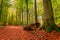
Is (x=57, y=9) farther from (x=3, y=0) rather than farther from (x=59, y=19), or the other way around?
(x=3, y=0)

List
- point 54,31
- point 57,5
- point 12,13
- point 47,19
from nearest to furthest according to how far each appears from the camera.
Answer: point 54,31 → point 47,19 → point 57,5 → point 12,13

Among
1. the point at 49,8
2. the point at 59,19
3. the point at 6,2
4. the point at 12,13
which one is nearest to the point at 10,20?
the point at 12,13

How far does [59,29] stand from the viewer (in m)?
9.58

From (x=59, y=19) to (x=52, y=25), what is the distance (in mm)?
13858

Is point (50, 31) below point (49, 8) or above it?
below

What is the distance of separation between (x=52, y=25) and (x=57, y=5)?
12.8 meters

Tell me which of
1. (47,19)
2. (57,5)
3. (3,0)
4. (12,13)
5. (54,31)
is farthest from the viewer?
(12,13)

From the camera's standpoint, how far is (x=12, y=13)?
51.7 m

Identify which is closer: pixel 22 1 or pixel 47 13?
pixel 47 13

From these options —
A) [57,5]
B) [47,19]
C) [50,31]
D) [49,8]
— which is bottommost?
[50,31]

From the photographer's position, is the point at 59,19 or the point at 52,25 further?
the point at 59,19

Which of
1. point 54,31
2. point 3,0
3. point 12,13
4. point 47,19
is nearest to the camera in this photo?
point 54,31

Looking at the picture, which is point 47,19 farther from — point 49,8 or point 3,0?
point 3,0

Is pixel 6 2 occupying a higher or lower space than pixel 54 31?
higher
